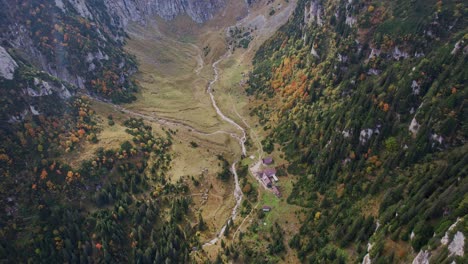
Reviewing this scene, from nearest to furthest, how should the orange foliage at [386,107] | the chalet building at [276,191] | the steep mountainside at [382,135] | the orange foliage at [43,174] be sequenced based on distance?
1. the steep mountainside at [382,135]
2. the orange foliage at [386,107]
3. the orange foliage at [43,174]
4. the chalet building at [276,191]

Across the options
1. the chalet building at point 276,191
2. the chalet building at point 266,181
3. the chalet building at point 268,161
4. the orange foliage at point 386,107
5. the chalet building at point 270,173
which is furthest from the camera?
the chalet building at point 268,161

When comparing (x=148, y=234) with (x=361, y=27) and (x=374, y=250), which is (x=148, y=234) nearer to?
(x=374, y=250)

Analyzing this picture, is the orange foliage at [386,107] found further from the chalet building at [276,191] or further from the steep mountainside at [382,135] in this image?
the chalet building at [276,191]

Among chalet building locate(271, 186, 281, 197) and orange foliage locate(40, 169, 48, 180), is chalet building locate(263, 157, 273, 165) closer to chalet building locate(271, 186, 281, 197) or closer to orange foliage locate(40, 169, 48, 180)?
chalet building locate(271, 186, 281, 197)

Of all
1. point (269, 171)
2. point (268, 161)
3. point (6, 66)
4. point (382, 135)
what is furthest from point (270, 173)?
point (6, 66)

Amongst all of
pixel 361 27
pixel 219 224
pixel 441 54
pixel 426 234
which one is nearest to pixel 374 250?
pixel 426 234

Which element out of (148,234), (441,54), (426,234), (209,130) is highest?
(441,54)

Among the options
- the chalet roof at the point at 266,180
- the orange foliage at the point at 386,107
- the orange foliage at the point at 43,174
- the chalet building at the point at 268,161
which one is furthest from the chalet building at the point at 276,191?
the orange foliage at the point at 43,174

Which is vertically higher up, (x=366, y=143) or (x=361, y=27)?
(x=361, y=27)
